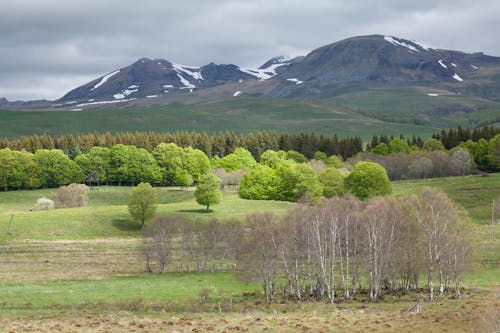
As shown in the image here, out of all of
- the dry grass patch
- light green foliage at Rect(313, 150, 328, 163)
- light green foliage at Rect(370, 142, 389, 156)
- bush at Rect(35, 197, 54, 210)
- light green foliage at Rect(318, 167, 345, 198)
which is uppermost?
light green foliage at Rect(370, 142, 389, 156)

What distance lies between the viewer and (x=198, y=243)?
78.3m

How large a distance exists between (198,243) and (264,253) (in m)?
25.9

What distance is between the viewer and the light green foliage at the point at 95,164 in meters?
158

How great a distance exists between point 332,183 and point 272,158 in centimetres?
4576

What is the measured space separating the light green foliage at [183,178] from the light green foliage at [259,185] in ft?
93.9

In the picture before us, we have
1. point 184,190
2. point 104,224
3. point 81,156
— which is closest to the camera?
point 104,224

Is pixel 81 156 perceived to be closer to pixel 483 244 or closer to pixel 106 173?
pixel 106 173

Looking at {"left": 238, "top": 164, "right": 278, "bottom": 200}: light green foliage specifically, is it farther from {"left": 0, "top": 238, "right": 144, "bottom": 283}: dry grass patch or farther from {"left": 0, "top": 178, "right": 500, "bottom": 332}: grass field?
{"left": 0, "top": 238, "right": 144, "bottom": 283}: dry grass patch

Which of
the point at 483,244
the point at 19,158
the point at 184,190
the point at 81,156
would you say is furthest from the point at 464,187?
the point at 19,158

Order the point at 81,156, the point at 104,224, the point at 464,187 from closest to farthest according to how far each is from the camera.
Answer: the point at 104,224, the point at 464,187, the point at 81,156

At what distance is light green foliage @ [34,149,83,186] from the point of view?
497 ft

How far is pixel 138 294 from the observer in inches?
2094

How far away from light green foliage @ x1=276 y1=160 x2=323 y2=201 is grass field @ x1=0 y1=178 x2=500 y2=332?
17.1m

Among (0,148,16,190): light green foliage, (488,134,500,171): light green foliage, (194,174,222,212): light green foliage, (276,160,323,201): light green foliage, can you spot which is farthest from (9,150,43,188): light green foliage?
(488,134,500,171): light green foliage
